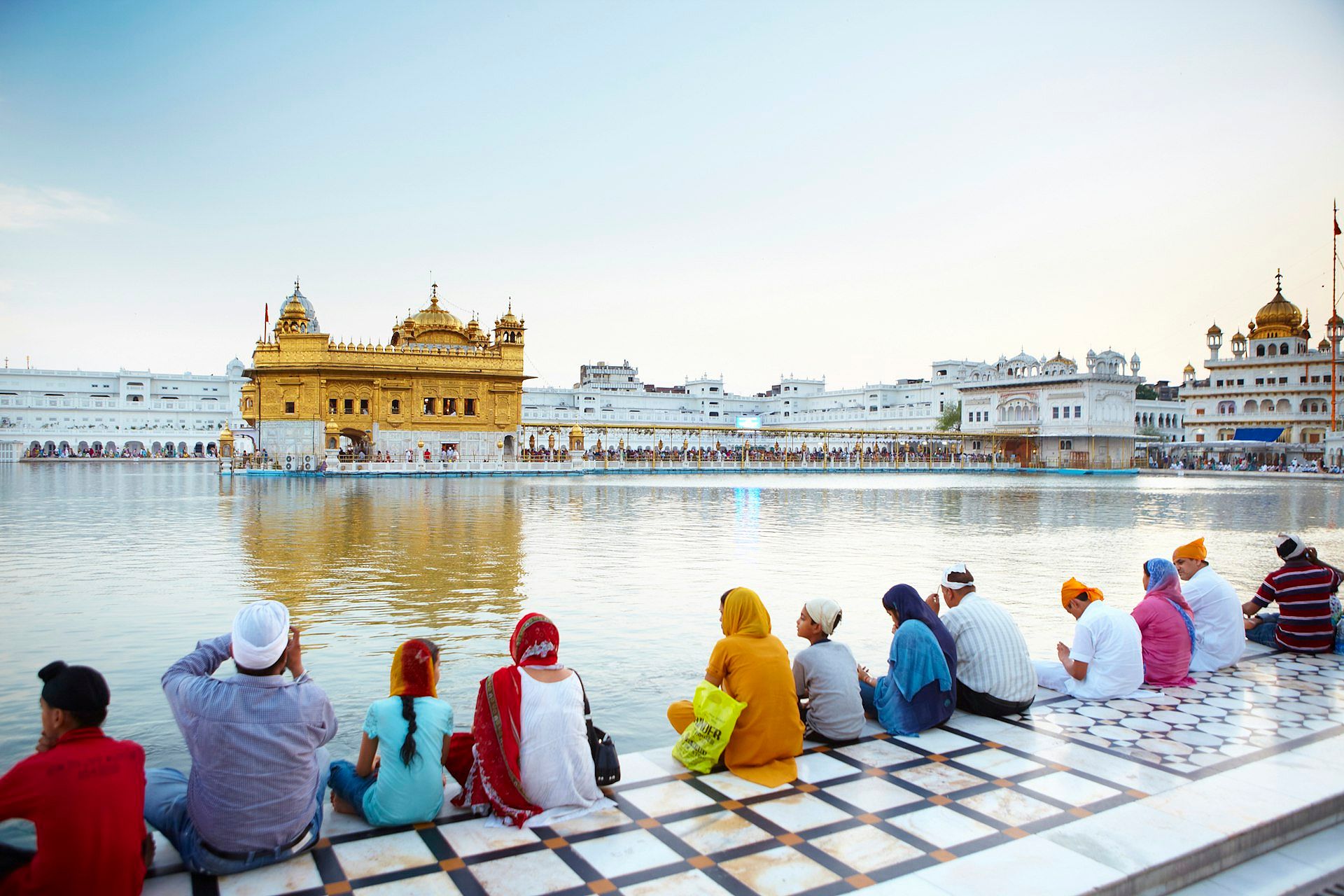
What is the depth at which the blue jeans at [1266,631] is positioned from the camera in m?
6.58

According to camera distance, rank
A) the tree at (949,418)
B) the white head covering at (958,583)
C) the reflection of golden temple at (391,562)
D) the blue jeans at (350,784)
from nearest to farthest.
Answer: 1. the blue jeans at (350,784)
2. the white head covering at (958,583)
3. the reflection of golden temple at (391,562)
4. the tree at (949,418)

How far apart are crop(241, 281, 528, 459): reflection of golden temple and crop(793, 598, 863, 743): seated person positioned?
40054 millimetres

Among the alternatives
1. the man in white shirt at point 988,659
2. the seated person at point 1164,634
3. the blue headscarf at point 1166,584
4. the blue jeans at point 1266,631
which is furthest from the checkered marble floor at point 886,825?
the blue jeans at point 1266,631

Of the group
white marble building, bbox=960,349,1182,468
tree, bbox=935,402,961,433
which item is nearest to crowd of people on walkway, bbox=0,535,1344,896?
white marble building, bbox=960,349,1182,468

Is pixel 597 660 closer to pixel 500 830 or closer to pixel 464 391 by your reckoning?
pixel 500 830

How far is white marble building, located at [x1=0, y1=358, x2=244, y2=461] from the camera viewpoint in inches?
2803

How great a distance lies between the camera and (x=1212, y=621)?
5.86 metres

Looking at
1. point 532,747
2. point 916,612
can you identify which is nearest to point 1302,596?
point 916,612

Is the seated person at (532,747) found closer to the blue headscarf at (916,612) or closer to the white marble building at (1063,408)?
the blue headscarf at (916,612)

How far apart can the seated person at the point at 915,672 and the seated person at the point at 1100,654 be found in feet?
3.43

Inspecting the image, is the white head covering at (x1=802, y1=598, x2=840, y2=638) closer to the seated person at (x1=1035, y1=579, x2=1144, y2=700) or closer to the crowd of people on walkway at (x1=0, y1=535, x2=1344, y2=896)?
the crowd of people on walkway at (x1=0, y1=535, x2=1344, y2=896)

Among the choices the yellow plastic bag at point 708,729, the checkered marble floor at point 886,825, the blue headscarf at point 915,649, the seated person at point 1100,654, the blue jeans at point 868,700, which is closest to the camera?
the checkered marble floor at point 886,825

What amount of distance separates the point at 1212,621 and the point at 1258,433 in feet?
215

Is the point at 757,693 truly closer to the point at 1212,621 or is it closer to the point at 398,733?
the point at 398,733
